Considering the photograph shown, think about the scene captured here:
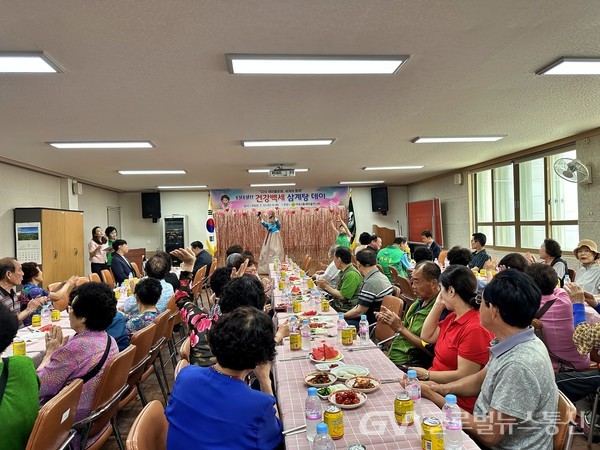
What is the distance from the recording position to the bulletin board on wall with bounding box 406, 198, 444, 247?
35.3 feet

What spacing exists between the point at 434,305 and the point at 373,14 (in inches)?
76.5

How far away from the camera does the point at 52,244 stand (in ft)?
24.4

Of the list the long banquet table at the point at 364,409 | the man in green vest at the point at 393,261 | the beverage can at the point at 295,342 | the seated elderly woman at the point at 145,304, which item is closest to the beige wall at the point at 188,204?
the man in green vest at the point at 393,261

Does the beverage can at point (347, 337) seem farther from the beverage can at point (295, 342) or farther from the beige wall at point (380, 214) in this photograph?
the beige wall at point (380, 214)

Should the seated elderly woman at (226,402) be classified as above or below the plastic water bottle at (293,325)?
above

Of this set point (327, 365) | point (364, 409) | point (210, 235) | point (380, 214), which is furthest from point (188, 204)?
point (364, 409)

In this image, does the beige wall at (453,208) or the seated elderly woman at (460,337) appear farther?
the beige wall at (453,208)

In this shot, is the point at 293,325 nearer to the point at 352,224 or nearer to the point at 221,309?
the point at 221,309

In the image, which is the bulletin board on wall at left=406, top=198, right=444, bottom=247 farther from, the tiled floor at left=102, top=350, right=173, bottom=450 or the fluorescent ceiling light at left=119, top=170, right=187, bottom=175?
the tiled floor at left=102, top=350, right=173, bottom=450

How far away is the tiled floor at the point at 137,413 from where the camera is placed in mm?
2839

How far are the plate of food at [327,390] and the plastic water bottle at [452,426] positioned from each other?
1.88ft

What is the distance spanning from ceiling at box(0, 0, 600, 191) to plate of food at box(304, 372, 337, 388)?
→ 2122mm

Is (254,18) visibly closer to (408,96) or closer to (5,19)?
(5,19)

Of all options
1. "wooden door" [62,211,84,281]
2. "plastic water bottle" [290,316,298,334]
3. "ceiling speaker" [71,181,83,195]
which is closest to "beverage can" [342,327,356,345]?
"plastic water bottle" [290,316,298,334]
